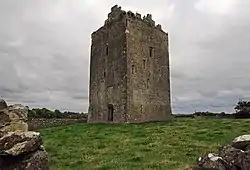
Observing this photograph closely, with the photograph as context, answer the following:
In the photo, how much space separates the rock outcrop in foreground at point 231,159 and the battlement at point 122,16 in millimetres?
33386

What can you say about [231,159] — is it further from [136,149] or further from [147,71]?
[147,71]

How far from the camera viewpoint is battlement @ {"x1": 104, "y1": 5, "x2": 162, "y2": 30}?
4500 centimetres

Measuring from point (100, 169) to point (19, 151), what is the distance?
4.57 meters

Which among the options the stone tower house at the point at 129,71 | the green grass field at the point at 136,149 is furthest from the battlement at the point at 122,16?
the green grass field at the point at 136,149

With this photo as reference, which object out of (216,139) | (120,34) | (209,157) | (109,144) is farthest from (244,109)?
(209,157)

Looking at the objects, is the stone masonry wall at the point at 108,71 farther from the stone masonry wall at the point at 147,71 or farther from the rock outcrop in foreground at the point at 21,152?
the rock outcrop in foreground at the point at 21,152

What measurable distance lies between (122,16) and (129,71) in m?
7.99

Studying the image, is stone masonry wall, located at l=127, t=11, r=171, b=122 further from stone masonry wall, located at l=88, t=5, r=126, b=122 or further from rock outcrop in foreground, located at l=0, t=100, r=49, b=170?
rock outcrop in foreground, located at l=0, t=100, r=49, b=170

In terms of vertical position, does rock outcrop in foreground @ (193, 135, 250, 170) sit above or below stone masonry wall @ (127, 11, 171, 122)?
below

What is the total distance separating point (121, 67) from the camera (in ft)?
143

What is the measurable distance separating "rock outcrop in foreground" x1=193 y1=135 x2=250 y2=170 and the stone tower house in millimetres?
28302

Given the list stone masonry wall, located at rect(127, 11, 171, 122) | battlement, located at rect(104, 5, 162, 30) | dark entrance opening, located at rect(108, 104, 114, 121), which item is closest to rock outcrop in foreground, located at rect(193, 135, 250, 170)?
stone masonry wall, located at rect(127, 11, 171, 122)

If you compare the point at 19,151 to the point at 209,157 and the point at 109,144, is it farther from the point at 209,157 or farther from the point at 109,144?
the point at 109,144

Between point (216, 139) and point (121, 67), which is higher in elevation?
point (121, 67)
